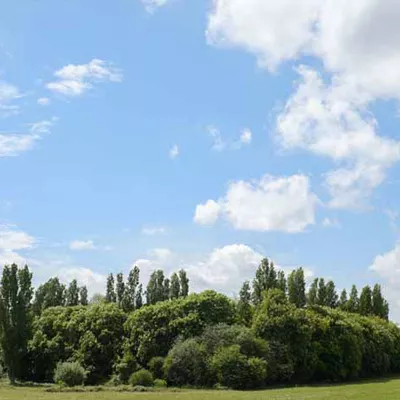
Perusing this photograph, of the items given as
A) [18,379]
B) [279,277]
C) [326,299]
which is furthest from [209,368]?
[326,299]

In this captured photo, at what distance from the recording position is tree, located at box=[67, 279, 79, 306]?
12731cm

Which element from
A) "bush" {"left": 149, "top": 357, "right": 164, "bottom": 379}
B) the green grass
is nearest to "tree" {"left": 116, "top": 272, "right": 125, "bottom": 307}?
"bush" {"left": 149, "top": 357, "right": 164, "bottom": 379}

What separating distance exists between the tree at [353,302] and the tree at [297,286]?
1007 centimetres

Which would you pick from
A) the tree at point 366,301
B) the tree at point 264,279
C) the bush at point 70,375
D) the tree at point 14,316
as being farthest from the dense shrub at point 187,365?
the tree at point 366,301

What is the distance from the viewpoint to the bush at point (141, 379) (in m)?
70.1

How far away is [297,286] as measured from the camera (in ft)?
392

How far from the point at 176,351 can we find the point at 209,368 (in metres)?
5.79

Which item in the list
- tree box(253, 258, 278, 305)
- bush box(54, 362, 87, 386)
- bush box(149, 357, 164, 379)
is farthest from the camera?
tree box(253, 258, 278, 305)

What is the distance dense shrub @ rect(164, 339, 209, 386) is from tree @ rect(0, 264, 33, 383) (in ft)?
68.0

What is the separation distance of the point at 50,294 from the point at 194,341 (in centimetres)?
5666

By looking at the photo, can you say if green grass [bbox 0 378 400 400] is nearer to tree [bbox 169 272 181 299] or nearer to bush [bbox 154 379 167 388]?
bush [bbox 154 379 167 388]

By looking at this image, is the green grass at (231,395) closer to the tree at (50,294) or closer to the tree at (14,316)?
the tree at (14,316)

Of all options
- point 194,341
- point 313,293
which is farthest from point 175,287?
point 194,341

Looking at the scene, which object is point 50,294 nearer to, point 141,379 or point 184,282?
point 184,282
